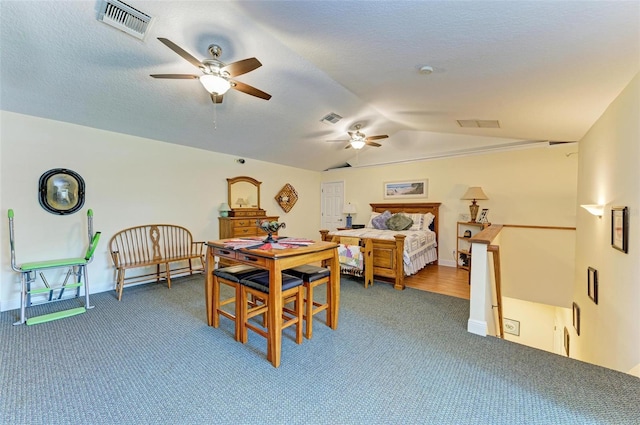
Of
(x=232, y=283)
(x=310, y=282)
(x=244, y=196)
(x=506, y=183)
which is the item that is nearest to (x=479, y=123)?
(x=506, y=183)

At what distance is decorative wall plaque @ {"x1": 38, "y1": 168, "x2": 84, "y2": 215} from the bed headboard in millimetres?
5777

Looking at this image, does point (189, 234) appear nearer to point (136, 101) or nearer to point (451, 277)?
point (136, 101)

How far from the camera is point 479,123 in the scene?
391 cm

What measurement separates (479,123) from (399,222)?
96.5 inches

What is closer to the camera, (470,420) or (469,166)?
(470,420)

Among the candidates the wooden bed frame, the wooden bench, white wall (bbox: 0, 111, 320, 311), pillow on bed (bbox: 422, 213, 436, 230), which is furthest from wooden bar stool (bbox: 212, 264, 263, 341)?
→ pillow on bed (bbox: 422, 213, 436, 230)

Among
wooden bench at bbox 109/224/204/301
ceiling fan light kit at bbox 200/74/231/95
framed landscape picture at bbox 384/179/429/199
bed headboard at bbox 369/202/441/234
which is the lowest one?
wooden bench at bbox 109/224/204/301

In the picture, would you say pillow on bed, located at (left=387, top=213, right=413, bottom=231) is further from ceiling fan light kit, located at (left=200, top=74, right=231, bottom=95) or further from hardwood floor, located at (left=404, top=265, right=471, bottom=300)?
ceiling fan light kit, located at (left=200, top=74, right=231, bottom=95)

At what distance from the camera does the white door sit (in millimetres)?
7574

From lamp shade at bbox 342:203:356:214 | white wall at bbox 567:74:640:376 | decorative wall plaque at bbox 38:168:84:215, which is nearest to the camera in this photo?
white wall at bbox 567:74:640:376

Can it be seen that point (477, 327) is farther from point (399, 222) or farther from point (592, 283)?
point (399, 222)

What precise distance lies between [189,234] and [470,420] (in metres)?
4.77

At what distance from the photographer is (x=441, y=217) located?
19.2 ft

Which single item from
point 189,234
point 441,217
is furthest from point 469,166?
point 189,234
